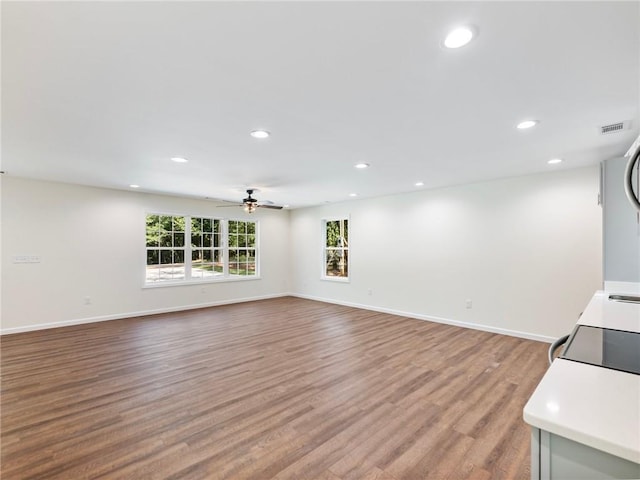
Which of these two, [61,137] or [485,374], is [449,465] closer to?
[485,374]

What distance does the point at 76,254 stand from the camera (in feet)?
17.9

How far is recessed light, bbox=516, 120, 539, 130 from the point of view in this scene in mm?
2643

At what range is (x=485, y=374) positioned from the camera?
130 inches

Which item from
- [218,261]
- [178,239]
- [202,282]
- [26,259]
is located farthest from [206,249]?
[26,259]

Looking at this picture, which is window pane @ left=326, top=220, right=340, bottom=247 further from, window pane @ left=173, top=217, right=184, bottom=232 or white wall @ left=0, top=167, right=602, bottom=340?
window pane @ left=173, top=217, right=184, bottom=232

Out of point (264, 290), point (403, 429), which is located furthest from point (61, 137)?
point (264, 290)

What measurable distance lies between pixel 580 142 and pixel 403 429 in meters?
3.36

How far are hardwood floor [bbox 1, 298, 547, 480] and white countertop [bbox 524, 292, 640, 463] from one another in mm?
1295

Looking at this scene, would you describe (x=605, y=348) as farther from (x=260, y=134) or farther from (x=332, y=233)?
(x=332, y=233)

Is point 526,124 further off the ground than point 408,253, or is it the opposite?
point 526,124

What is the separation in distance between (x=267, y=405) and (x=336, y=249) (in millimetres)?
5305

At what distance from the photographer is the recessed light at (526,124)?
264 cm

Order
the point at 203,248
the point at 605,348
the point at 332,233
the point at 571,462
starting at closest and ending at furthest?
the point at 571,462
the point at 605,348
the point at 203,248
the point at 332,233

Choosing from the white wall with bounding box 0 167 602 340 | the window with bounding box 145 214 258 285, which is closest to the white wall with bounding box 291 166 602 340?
the white wall with bounding box 0 167 602 340
